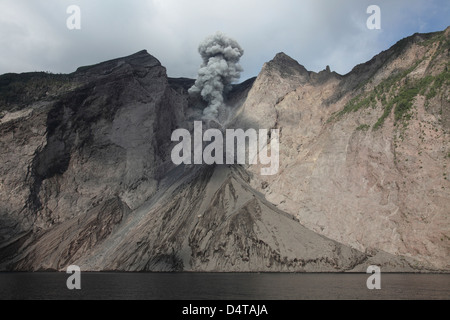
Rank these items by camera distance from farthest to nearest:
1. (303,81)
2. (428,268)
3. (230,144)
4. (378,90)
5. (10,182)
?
(303,81), (230,144), (10,182), (378,90), (428,268)

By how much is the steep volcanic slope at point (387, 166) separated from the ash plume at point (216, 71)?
154ft

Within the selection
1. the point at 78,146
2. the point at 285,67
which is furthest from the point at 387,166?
the point at 78,146

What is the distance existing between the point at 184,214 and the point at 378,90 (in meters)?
47.6

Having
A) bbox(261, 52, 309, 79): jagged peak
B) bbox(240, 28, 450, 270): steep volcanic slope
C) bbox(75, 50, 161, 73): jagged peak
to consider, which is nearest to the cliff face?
bbox(240, 28, 450, 270): steep volcanic slope

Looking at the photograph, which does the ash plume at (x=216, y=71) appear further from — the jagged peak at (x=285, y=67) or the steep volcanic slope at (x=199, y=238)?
the steep volcanic slope at (x=199, y=238)

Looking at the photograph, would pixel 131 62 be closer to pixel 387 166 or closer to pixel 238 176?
pixel 238 176

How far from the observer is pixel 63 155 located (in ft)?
348

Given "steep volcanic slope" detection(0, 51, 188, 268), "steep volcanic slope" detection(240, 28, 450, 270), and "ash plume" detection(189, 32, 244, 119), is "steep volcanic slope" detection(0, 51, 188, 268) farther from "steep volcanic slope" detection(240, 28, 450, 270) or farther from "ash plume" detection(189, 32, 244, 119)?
"steep volcanic slope" detection(240, 28, 450, 270)

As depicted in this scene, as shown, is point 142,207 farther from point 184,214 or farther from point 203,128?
point 203,128

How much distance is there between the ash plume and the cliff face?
875cm

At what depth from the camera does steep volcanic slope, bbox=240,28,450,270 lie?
64.1m

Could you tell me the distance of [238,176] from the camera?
9638cm
